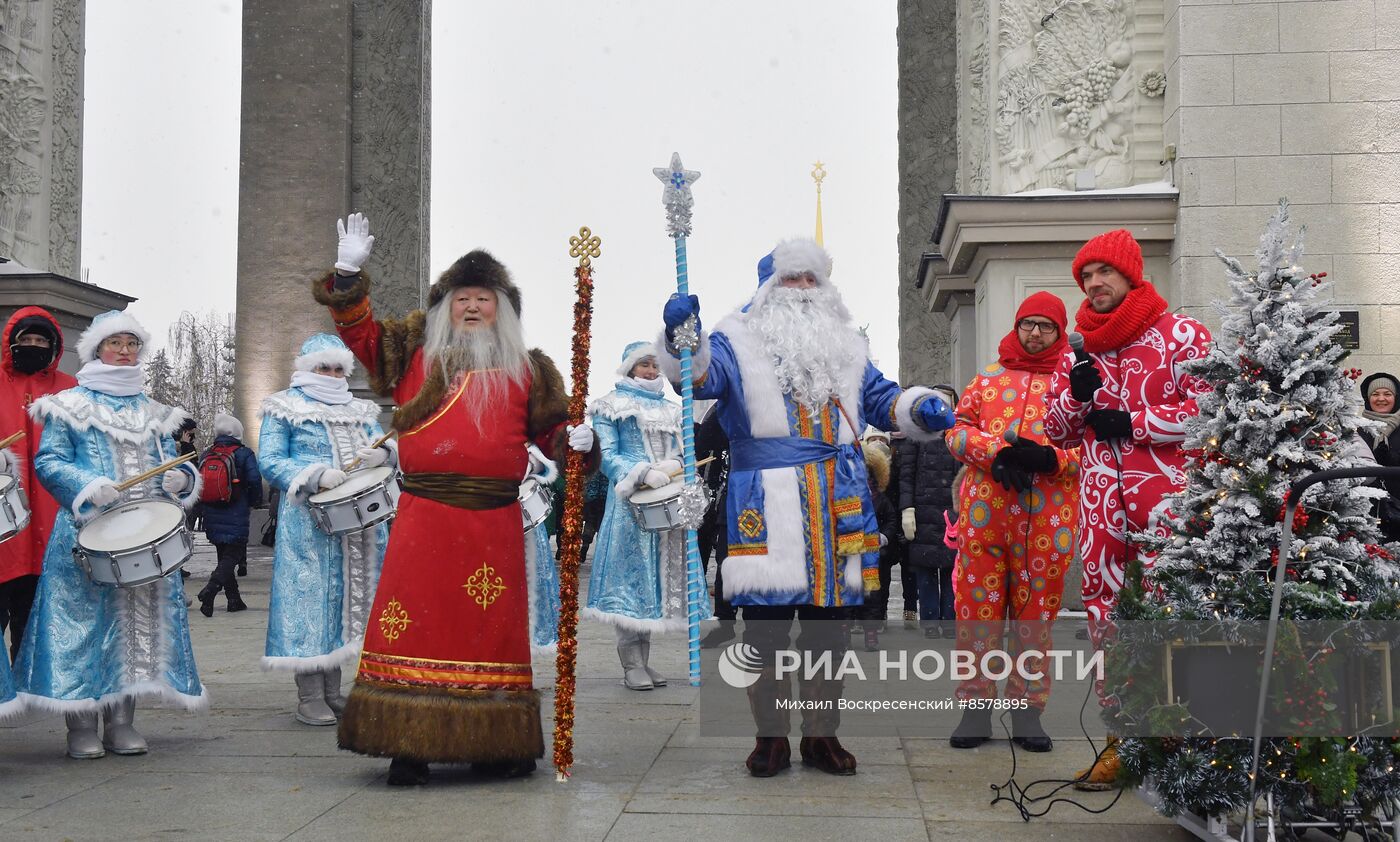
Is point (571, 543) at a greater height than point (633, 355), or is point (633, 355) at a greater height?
point (633, 355)

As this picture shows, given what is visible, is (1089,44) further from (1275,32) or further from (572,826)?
(572,826)

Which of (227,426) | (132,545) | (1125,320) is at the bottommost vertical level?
(132,545)

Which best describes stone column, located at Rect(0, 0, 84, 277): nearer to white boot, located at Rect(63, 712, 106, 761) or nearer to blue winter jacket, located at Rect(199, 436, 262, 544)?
blue winter jacket, located at Rect(199, 436, 262, 544)

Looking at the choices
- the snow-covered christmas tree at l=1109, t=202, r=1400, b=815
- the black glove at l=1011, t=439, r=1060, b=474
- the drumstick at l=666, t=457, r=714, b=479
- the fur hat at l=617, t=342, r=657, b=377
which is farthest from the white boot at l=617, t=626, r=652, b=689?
the snow-covered christmas tree at l=1109, t=202, r=1400, b=815

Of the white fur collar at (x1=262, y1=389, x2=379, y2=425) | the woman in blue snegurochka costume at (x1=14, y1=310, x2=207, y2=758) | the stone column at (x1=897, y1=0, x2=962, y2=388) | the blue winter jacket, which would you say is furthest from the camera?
the stone column at (x1=897, y1=0, x2=962, y2=388)

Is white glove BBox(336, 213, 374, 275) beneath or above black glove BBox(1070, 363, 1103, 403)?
above

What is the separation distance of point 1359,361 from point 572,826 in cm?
754

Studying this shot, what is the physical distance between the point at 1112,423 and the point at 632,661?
12.5 ft

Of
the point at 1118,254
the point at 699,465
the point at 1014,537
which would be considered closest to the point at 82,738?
the point at 1014,537

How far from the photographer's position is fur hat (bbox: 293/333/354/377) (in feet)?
23.4

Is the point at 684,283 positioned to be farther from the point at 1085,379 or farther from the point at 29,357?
the point at 29,357

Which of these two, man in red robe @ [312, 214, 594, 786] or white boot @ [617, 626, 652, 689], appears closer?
man in red robe @ [312, 214, 594, 786]

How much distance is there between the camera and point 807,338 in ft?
18.2

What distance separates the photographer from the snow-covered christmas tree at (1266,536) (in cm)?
384
